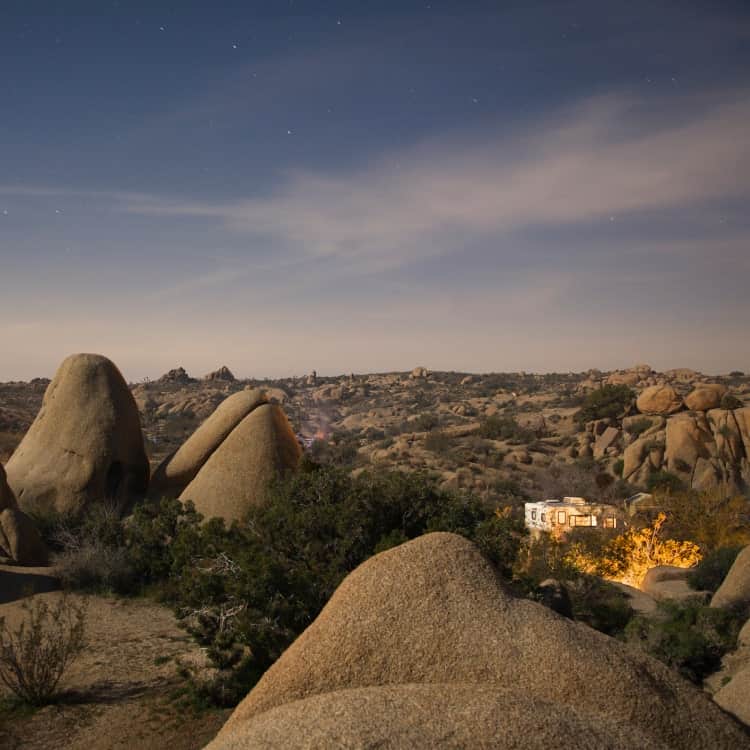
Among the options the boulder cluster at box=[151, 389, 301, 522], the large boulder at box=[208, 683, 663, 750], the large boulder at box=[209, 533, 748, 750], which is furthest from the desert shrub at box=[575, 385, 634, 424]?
the large boulder at box=[208, 683, 663, 750]

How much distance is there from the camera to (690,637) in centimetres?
1054

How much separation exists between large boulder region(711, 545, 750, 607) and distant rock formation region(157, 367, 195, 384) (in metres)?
81.5

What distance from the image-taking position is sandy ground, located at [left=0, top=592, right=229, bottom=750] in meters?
7.70

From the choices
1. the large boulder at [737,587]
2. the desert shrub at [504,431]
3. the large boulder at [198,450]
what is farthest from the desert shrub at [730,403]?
the large boulder at [198,450]

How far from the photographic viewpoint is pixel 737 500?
75.1ft

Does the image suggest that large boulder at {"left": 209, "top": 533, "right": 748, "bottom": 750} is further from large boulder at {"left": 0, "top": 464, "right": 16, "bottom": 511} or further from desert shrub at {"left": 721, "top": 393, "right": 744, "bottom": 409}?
desert shrub at {"left": 721, "top": 393, "right": 744, "bottom": 409}

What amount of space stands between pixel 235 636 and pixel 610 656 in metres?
5.81

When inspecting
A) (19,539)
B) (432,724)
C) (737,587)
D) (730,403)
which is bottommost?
(737,587)

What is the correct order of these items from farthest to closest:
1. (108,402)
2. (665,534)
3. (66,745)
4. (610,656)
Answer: (665,534)
(108,402)
(66,745)
(610,656)

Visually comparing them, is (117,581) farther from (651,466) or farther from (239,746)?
(651,466)

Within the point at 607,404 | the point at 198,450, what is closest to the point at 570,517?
the point at 198,450

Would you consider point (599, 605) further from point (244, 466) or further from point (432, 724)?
point (432, 724)

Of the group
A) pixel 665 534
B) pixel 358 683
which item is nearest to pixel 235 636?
pixel 358 683

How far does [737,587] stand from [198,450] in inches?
495
